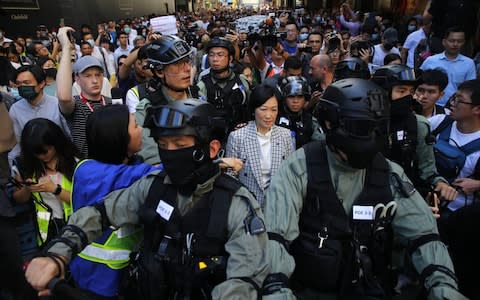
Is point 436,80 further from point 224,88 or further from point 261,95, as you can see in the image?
point 224,88

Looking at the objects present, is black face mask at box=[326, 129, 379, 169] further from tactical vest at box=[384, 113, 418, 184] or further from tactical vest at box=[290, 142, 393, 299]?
tactical vest at box=[384, 113, 418, 184]

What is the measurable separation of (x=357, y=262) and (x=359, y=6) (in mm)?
23001

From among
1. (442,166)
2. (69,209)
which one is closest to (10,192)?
(69,209)

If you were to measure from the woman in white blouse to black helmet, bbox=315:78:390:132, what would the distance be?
1.54 meters

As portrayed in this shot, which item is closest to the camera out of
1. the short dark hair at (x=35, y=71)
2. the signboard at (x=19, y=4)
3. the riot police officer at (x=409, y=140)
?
the riot police officer at (x=409, y=140)

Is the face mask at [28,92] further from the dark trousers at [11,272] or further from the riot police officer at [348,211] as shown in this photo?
the riot police officer at [348,211]

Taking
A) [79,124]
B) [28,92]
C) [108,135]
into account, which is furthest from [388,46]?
[108,135]

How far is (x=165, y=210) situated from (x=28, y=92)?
9.67 ft

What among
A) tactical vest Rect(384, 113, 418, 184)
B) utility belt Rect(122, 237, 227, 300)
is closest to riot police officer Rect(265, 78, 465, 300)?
utility belt Rect(122, 237, 227, 300)

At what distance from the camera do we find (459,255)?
225cm

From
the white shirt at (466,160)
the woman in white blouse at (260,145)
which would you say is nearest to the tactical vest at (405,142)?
the white shirt at (466,160)

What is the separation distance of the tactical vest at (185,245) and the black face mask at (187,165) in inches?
3.8

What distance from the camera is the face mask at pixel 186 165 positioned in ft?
5.88

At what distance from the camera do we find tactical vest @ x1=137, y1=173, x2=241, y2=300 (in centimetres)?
172
